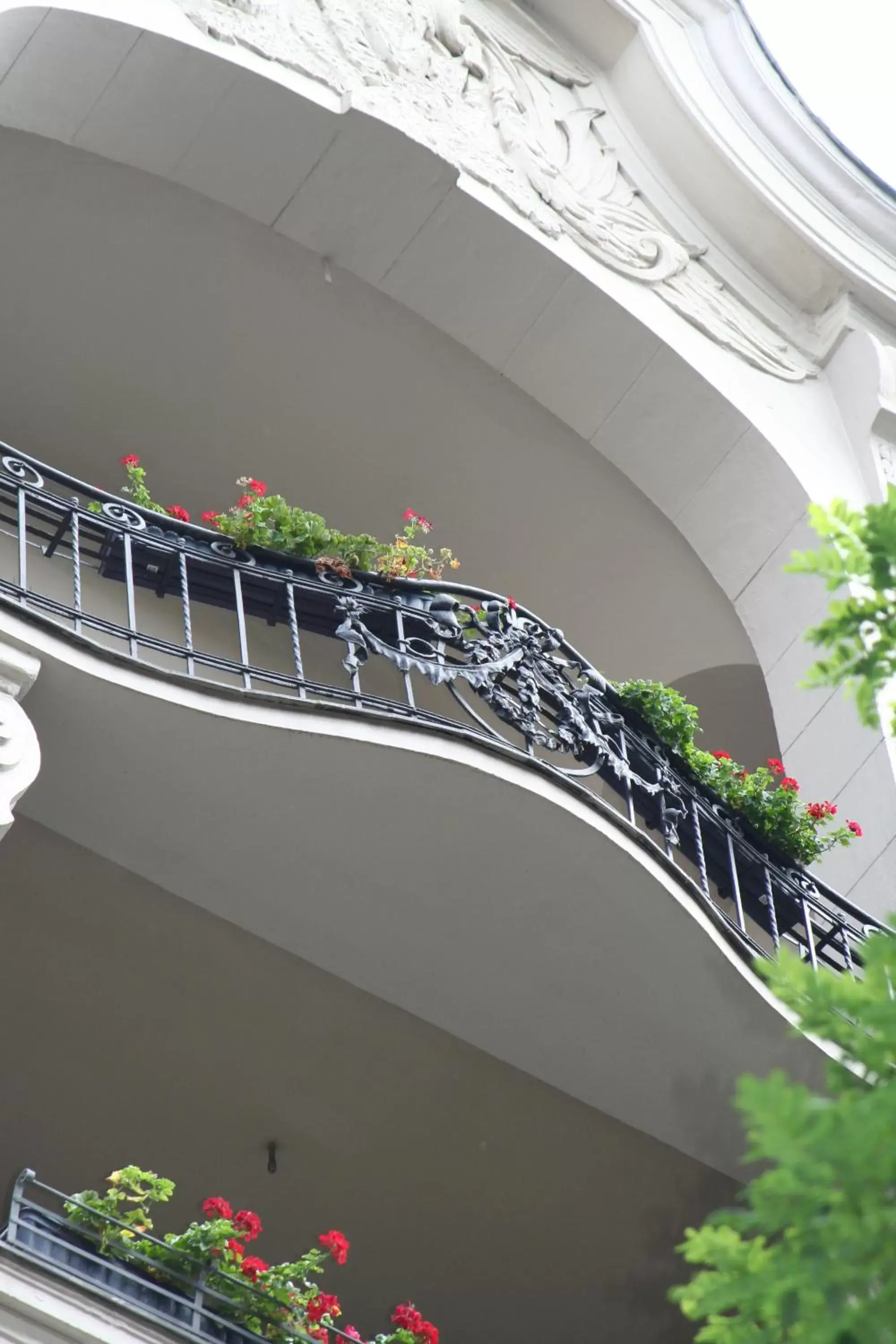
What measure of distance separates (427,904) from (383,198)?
12.0 feet

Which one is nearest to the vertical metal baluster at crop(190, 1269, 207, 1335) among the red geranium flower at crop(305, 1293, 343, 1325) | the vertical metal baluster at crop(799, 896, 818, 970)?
the red geranium flower at crop(305, 1293, 343, 1325)

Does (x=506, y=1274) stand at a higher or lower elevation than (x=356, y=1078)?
lower

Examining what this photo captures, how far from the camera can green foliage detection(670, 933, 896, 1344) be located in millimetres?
2254

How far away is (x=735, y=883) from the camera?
6316mm

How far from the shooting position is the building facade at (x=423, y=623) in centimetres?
546

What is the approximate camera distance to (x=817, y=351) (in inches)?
348

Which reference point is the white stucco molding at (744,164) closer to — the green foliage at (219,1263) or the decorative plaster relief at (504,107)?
the decorative plaster relief at (504,107)

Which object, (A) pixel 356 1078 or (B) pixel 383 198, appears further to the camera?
(B) pixel 383 198

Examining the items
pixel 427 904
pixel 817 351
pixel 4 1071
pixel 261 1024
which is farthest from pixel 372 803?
pixel 817 351

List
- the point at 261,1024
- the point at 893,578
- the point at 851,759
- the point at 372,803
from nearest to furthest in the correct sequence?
the point at 893,578 → the point at 372,803 → the point at 261,1024 → the point at 851,759

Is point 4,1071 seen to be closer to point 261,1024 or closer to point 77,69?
point 261,1024

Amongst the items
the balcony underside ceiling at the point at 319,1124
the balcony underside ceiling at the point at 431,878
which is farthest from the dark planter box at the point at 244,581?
the balcony underside ceiling at the point at 319,1124

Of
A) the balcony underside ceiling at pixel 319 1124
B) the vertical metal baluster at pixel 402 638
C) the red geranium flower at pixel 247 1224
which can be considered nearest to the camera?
the red geranium flower at pixel 247 1224

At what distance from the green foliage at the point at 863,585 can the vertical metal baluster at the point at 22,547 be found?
9.17 ft
